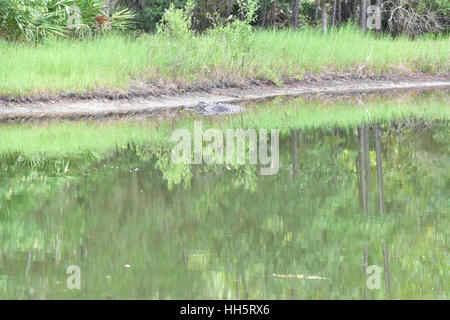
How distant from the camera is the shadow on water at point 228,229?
5293mm

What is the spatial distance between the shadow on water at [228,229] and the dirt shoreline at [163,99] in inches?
216

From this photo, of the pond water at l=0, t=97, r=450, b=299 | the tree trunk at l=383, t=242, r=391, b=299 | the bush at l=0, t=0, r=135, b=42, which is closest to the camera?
the tree trunk at l=383, t=242, r=391, b=299

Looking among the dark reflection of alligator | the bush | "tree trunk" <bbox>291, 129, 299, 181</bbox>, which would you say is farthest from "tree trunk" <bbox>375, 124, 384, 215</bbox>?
the bush

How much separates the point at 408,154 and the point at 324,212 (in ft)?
14.0

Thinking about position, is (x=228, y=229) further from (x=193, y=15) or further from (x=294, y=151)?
(x=193, y=15)

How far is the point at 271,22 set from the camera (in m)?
33.0

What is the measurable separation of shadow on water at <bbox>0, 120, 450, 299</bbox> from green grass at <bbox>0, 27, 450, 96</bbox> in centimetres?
694

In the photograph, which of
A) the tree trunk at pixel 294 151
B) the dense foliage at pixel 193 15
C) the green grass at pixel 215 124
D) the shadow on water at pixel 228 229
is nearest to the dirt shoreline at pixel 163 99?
the green grass at pixel 215 124

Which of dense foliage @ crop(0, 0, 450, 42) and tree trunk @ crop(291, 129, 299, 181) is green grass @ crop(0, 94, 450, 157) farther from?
dense foliage @ crop(0, 0, 450, 42)

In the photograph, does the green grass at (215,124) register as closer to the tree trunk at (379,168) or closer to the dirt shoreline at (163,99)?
the dirt shoreline at (163,99)

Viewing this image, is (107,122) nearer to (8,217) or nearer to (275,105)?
(275,105)

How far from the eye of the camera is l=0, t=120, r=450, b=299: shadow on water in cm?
529
